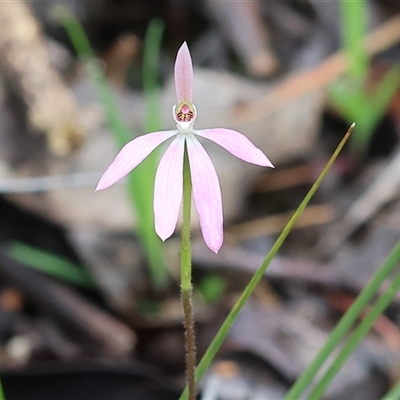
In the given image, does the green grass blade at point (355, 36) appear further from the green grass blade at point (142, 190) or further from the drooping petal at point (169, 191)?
the drooping petal at point (169, 191)

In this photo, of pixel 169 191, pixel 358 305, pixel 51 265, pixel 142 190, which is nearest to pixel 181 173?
pixel 169 191

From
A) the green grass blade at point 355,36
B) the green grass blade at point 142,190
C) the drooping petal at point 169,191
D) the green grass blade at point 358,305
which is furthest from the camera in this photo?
the green grass blade at point 355,36

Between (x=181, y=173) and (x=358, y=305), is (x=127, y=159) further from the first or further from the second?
(x=358, y=305)

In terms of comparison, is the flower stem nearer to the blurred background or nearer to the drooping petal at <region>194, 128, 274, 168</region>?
the drooping petal at <region>194, 128, 274, 168</region>

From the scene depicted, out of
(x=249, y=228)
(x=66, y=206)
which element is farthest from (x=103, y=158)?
(x=249, y=228)

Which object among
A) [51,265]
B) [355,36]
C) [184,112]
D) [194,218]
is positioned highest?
[355,36]

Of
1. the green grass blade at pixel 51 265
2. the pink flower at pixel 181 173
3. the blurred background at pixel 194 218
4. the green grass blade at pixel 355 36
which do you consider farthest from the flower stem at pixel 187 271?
the green grass blade at pixel 355 36

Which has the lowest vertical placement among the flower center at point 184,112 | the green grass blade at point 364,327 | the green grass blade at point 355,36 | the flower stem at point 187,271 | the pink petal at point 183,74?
the flower stem at point 187,271
